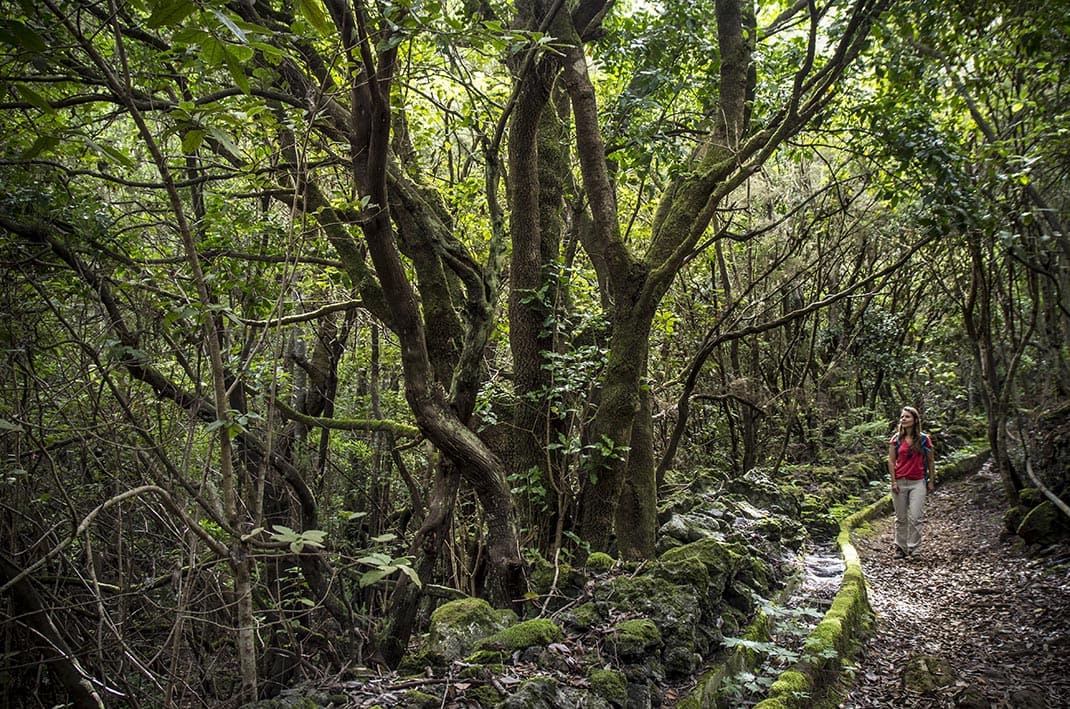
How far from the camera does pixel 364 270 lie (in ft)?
20.3

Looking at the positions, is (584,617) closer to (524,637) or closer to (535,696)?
(524,637)

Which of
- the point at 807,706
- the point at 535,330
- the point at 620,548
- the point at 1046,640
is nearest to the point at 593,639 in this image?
the point at 807,706

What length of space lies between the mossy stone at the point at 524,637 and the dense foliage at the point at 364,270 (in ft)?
3.11

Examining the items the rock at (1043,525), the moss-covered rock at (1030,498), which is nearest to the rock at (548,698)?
the rock at (1043,525)

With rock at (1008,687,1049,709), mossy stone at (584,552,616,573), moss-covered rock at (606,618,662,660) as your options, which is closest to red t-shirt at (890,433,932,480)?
rock at (1008,687,1049,709)

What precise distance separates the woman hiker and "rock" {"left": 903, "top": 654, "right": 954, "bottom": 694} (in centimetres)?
381

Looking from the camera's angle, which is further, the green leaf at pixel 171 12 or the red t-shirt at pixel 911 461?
the red t-shirt at pixel 911 461

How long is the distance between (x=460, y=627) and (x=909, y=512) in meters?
7.61

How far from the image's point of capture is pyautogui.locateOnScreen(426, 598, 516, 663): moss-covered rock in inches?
152

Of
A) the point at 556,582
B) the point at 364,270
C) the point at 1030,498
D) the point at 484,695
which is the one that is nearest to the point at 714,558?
the point at 556,582

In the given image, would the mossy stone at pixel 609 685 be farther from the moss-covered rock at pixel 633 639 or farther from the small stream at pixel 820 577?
the small stream at pixel 820 577

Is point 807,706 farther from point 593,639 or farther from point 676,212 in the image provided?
point 676,212

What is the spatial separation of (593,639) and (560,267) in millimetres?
3533

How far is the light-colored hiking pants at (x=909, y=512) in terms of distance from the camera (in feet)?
30.0
